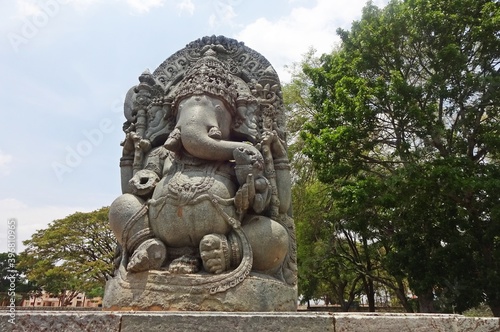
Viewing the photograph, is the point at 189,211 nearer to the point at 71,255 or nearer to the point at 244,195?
the point at 244,195

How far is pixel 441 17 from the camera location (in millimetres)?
10367

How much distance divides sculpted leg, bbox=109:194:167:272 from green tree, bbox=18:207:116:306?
58.0 feet

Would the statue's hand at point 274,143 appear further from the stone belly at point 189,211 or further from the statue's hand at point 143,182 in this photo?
the statue's hand at point 143,182

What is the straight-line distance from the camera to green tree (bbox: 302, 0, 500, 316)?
9930 millimetres

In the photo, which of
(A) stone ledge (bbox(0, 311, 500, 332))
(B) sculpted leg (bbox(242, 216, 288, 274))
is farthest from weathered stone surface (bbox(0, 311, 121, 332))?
(B) sculpted leg (bbox(242, 216, 288, 274))

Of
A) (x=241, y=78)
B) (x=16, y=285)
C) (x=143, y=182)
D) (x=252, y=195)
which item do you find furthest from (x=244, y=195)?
(x=16, y=285)

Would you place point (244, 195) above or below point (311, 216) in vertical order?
below

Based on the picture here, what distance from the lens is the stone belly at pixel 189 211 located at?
375cm

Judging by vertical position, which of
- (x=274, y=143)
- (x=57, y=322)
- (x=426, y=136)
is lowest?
(x=57, y=322)

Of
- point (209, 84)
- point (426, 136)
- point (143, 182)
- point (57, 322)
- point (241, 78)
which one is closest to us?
point (57, 322)

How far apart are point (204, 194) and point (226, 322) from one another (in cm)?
146

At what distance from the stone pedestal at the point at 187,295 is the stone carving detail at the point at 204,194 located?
0.01 metres

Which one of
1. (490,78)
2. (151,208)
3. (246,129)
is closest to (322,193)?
(490,78)

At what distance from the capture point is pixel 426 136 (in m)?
10.7
